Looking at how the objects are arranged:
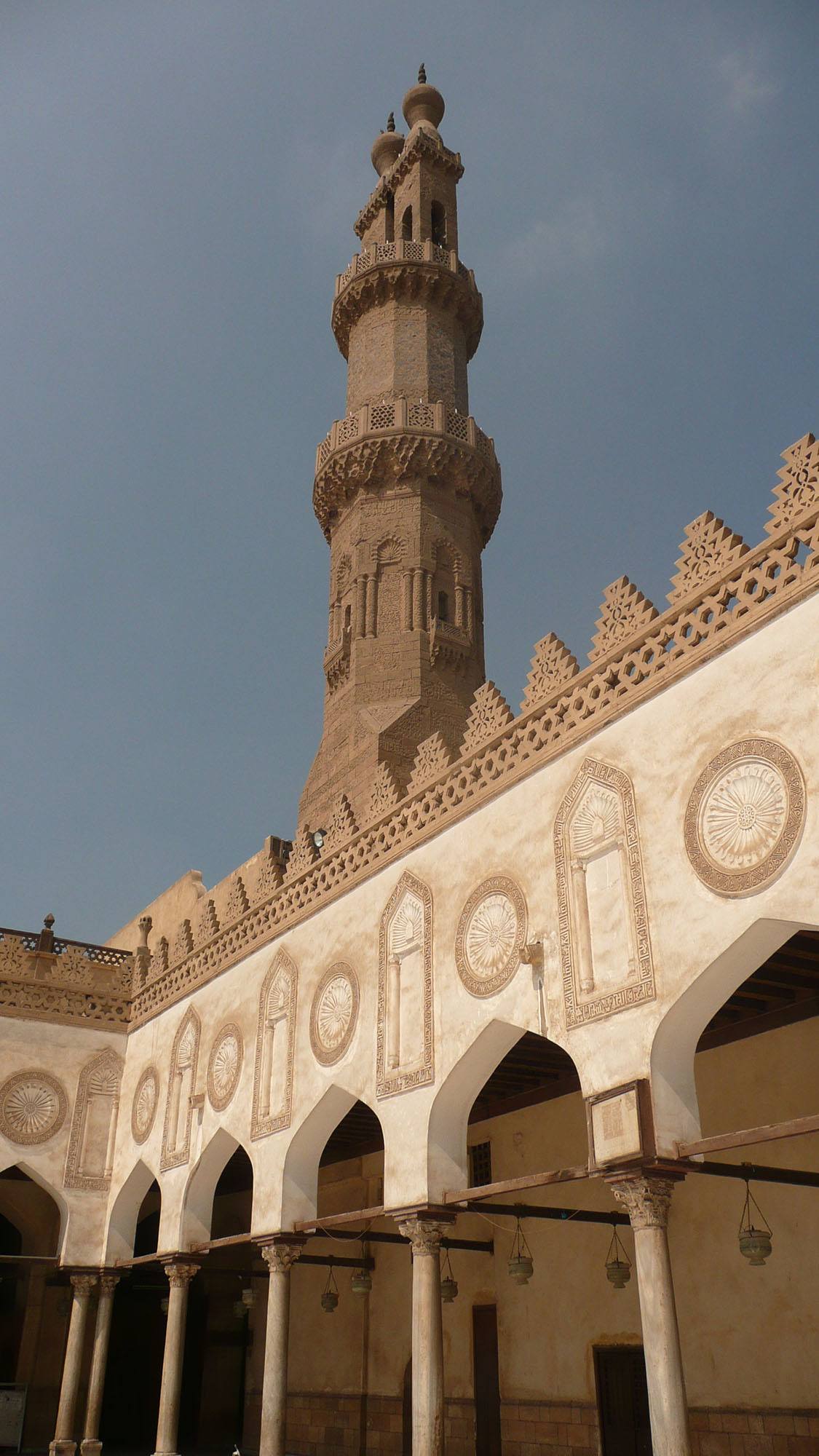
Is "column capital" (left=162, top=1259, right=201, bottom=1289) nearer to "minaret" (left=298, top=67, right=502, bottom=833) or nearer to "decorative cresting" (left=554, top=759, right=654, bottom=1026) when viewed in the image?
"minaret" (left=298, top=67, right=502, bottom=833)

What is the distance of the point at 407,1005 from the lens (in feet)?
34.9

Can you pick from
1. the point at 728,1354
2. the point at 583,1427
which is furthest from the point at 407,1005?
the point at 583,1427

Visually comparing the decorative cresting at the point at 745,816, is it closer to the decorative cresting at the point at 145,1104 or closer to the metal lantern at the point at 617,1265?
the metal lantern at the point at 617,1265

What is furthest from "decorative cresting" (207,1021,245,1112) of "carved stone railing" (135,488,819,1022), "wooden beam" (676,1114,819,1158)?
"wooden beam" (676,1114,819,1158)

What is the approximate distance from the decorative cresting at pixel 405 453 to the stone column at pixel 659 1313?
15.8m

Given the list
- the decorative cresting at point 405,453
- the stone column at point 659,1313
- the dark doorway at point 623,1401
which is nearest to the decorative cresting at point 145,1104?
the dark doorway at point 623,1401

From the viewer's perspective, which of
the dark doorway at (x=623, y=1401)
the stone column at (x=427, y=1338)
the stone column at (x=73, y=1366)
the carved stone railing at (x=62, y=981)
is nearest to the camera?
the stone column at (x=427, y=1338)

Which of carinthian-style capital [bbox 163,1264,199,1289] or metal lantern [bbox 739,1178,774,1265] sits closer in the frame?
metal lantern [bbox 739,1178,774,1265]

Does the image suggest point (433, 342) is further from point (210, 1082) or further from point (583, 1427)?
point (583, 1427)

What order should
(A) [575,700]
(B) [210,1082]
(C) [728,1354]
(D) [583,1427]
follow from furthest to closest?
1. (B) [210,1082]
2. (D) [583,1427]
3. (C) [728,1354]
4. (A) [575,700]

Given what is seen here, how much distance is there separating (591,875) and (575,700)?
1512 millimetres

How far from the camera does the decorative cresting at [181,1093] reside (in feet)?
47.3

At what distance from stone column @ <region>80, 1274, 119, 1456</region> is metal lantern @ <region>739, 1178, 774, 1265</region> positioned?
360 inches

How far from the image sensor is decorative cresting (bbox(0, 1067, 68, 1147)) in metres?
16.0
